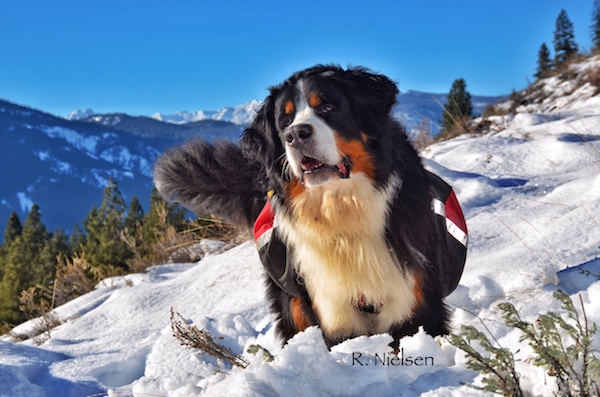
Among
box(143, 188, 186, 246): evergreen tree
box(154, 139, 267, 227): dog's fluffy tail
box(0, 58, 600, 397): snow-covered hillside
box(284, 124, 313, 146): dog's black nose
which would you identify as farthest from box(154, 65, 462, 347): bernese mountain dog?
box(143, 188, 186, 246): evergreen tree

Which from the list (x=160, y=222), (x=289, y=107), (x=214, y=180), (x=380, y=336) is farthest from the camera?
(x=160, y=222)

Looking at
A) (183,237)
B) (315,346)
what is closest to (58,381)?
(315,346)

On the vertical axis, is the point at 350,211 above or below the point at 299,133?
below

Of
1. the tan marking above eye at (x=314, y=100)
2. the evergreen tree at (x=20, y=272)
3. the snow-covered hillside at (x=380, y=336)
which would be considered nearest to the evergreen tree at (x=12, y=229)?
the evergreen tree at (x=20, y=272)

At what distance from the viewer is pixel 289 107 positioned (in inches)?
114

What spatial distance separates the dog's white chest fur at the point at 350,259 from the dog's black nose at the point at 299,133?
321mm

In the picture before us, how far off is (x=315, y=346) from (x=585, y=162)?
4578 millimetres

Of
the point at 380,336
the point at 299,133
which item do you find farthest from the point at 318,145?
the point at 380,336

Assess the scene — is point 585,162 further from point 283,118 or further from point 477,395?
point 477,395

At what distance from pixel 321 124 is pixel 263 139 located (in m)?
0.57

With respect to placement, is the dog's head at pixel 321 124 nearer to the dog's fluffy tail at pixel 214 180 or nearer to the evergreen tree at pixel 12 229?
the dog's fluffy tail at pixel 214 180

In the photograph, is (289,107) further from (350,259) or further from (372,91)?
(350,259)

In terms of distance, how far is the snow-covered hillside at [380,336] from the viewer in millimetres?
1536

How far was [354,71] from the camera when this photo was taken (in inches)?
118
